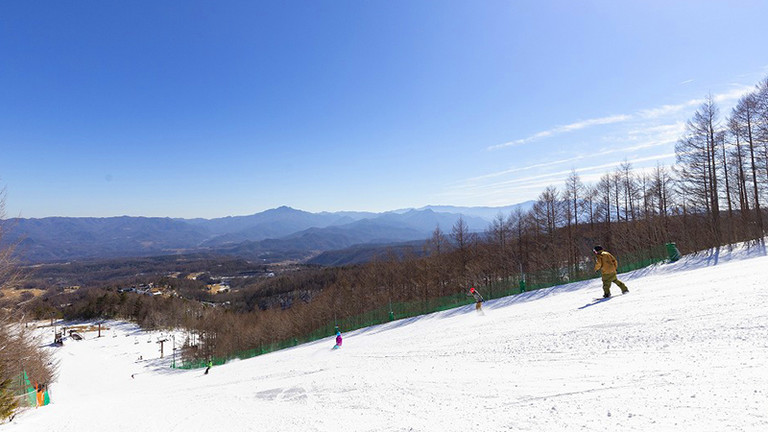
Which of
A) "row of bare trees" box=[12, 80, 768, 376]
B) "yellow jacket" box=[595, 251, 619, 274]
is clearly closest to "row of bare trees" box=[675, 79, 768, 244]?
"row of bare trees" box=[12, 80, 768, 376]

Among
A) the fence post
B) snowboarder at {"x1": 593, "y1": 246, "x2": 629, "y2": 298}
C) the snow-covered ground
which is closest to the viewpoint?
the snow-covered ground

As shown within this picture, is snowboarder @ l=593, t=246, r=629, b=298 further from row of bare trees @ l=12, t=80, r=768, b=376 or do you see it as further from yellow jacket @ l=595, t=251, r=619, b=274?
row of bare trees @ l=12, t=80, r=768, b=376

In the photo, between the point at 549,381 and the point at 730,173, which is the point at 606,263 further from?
the point at 730,173

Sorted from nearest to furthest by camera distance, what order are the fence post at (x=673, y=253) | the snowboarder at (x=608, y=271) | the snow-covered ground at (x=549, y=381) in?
the snow-covered ground at (x=549, y=381) → the snowboarder at (x=608, y=271) → the fence post at (x=673, y=253)

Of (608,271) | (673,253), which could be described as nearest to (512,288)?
(673,253)

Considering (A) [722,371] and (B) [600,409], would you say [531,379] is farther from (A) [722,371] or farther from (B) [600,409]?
(A) [722,371]

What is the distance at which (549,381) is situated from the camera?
5703 millimetres

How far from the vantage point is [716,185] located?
28.7m

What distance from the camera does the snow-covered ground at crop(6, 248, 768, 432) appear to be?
417 cm

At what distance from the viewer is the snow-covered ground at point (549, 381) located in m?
4.17

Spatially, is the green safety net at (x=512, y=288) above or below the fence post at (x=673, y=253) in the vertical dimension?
below

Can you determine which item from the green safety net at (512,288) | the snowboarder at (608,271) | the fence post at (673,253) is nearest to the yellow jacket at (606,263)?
the snowboarder at (608,271)

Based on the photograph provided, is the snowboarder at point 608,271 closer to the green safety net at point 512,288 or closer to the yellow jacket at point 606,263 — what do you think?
the yellow jacket at point 606,263

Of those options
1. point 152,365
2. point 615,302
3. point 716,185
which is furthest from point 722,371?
point 152,365
